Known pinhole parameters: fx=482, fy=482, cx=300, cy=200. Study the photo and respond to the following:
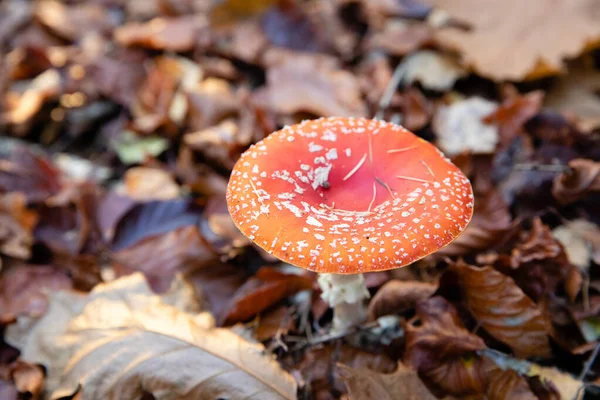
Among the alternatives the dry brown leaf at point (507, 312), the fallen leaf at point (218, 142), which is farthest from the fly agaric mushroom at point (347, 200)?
the fallen leaf at point (218, 142)

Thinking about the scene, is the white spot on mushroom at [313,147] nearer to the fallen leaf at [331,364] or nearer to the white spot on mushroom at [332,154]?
Result: the white spot on mushroom at [332,154]

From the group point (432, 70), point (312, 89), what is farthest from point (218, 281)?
point (432, 70)

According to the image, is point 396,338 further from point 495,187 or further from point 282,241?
point 495,187

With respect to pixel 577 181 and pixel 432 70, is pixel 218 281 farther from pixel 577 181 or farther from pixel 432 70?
pixel 432 70

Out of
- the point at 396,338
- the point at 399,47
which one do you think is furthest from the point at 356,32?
the point at 396,338

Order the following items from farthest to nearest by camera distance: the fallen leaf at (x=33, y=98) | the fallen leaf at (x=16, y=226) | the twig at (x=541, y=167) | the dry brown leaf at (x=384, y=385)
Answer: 1. the fallen leaf at (x=33, y=98)
2. the fallen leaf at (x=16, y=226)
3. the twig at (x=541, y=167)
4. the dry brown leaf at (x=384, y=385)

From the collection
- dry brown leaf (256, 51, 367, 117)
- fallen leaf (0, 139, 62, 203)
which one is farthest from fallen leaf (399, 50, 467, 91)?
fallen leaf (0, 139, 62, 203)

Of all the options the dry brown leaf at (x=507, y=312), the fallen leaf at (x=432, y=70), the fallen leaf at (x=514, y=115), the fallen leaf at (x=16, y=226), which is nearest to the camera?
the dry brown leaf at (x=507, y=312)

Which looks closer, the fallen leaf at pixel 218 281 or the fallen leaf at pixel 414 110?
the fallen leaf at pixel 218 281
